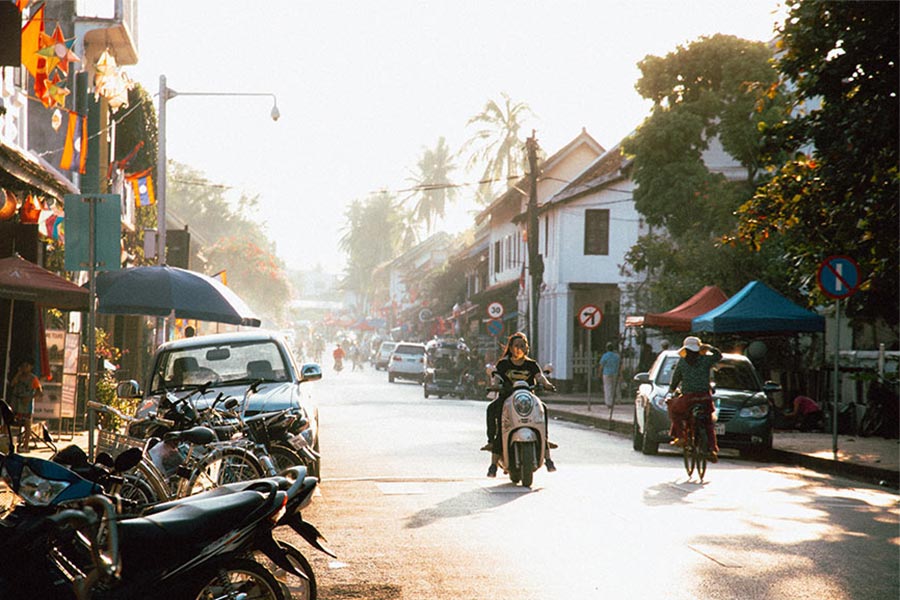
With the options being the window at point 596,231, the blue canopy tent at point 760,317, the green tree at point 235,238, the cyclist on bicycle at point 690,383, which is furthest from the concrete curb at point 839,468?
the green tree at point 235,238

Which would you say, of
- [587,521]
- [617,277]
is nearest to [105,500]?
[587,521]

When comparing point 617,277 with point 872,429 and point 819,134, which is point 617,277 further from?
point 819,134

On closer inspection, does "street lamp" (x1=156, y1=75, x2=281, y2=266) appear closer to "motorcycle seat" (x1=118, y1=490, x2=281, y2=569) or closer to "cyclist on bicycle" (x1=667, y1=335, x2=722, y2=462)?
"cyclist on bicycle" (x1=667, y1=335, x2=722, y2=462)

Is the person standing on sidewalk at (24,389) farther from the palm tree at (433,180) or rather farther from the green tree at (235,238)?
the palm tree at (433,180)

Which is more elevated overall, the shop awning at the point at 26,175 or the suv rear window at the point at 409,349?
the shop awning at the point at 26,175

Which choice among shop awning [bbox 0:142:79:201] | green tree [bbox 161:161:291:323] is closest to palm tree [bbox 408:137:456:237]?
green tree [bbox 161:161:291:323]

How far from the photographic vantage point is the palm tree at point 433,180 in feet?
317

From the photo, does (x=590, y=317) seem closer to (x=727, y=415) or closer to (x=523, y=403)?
(x=727, y=415)

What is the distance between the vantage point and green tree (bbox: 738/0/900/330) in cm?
1652

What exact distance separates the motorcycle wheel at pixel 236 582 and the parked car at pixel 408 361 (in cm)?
5049

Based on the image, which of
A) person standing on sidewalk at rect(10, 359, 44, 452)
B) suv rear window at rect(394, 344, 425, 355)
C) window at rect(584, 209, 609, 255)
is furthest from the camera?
suv rear window at rect(394, 344, 425, 355)

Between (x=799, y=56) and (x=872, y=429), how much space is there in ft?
31.0

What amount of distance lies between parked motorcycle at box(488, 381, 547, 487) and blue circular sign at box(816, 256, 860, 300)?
20.7 feet

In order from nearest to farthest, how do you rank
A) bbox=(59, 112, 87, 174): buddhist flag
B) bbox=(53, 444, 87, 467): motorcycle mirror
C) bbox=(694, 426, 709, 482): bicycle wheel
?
bbox=(53, 444, 87, 467): motorcycle mirror, bbox=(694, 426, 709, 482): bicycle wheel, bbox=(59, 112, 87, 174): buddhist flag
